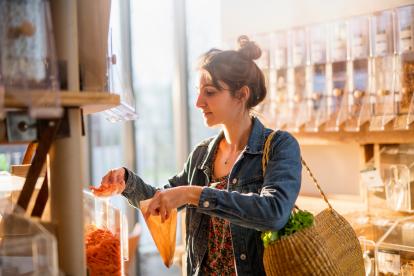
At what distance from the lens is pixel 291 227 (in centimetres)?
152

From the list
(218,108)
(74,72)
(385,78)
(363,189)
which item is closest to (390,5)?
(385,78)

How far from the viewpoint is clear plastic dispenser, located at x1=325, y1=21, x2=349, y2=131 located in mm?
2855

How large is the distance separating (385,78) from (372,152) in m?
0.44

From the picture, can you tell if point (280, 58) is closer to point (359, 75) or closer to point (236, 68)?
point (359, 75)

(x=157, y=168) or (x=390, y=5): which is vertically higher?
(x=390, y=5)

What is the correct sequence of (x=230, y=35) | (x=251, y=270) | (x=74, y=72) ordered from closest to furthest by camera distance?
1. (x=74, y=72)
2. (x=251, y=270)
3. (x=230, y=35)

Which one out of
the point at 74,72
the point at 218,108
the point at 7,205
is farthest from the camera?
the point at 218,108

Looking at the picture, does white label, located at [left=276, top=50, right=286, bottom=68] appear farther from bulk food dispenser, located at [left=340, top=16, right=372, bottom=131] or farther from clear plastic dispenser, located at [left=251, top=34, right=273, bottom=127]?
bulk food dispenser, located at [left=340, top=16, right=372, bottom=131]

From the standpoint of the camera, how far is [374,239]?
2553 mm

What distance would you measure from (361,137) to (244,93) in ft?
3.90

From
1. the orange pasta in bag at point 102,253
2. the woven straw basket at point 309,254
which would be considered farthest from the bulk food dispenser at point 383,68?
the orange pasta in bag at point 102,253

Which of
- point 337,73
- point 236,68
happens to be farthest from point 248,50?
point 337,73

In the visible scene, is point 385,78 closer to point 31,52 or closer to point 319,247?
point 319,247

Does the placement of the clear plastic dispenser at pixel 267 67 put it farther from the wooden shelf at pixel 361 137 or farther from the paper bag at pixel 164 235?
the paper bag at pixel 164 235
